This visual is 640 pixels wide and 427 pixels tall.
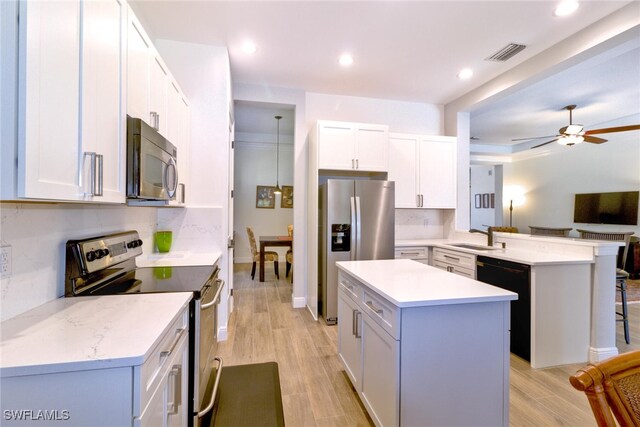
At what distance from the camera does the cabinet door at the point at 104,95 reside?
1.07m

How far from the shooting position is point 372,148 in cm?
365

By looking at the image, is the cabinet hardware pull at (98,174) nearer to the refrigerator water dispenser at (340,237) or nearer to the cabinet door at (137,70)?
the cabinet door at (137,70)

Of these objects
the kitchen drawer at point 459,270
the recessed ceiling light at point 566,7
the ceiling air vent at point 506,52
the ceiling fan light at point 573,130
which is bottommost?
the kitchen drawer at point 459,270

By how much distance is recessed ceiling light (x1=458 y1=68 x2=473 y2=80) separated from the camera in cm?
334

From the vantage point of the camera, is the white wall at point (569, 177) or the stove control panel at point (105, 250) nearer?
the stove control panel at point (105, 250)

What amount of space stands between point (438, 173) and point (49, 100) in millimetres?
4088

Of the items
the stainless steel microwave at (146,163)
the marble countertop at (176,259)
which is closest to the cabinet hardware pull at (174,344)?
the stainless steel microwave at (146,163)

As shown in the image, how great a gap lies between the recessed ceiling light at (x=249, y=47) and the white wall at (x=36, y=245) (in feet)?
6.96

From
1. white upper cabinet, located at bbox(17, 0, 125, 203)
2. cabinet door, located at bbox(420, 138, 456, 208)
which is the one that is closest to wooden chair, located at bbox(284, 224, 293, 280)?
cabinet door, located at bbox(420, 138, 456, 208)

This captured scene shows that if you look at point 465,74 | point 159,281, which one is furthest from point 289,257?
point 465,74

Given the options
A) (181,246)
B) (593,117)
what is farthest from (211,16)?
(593,117)

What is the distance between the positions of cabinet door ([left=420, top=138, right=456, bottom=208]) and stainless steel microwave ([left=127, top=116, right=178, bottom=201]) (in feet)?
10.8

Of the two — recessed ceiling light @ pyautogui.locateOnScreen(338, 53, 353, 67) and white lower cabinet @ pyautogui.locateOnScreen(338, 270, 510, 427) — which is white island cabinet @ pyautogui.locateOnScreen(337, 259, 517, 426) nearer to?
white lower cabinet @ pyautogui.locateOnScreen(338, 270, 510, 427)

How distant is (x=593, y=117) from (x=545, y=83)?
2487 mm
